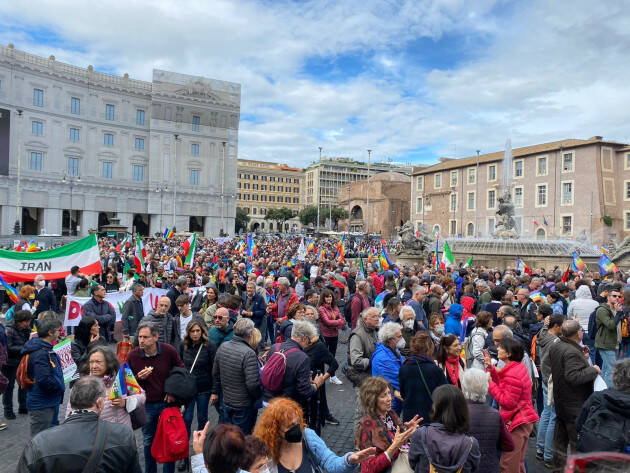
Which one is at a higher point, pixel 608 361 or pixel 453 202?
pixel 453 202

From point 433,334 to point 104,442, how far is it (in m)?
4.69

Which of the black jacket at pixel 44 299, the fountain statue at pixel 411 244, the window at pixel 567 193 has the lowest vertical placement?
the black jacket at pixel 44 299

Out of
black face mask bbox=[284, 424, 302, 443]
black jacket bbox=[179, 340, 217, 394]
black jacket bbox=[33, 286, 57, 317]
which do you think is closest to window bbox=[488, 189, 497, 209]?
black jacket bbox=[33, 286, 57, 317]

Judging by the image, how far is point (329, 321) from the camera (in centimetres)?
745

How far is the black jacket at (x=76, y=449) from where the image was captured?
103 inches

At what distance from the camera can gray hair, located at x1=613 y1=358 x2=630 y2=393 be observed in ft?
10.7

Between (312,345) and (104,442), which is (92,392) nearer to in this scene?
(104,442)

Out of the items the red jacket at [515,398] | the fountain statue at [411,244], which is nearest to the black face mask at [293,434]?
the red jacket at [515,398]

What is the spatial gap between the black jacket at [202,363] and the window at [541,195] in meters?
53.3

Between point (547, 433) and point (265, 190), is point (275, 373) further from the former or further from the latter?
point (265, 190)

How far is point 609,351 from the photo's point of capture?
6391 mm

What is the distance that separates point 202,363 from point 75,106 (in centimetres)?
5618

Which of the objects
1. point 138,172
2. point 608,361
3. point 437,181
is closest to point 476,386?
point 608,361

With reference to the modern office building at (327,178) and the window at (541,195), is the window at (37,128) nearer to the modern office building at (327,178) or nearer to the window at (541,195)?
the window at (541,195)
